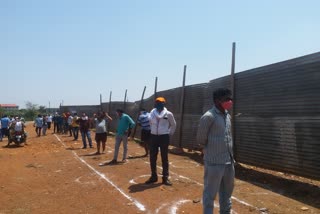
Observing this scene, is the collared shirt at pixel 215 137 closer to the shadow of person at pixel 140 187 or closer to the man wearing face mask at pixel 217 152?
the man wearing face mask at pixel 217 152

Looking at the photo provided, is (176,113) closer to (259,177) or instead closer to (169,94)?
(169,94)

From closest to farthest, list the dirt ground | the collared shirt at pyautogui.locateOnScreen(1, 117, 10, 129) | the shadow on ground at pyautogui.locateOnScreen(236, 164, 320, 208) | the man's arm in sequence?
the man's arm → the dirt ground → the shadow on ground at pyautogui.locateOnScreen(236, 164, 320, 208) → the collared shirt at pyautogui.locateOnScreen(1, 117, 10, 129)

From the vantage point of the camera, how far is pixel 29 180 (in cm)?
1108

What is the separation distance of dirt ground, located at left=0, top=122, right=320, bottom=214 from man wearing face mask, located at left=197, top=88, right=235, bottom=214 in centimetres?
142

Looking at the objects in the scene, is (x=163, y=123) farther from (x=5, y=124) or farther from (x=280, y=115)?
(x=5, y=124)

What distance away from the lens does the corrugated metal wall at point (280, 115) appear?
28.3 feet

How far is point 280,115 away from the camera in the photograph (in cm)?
969

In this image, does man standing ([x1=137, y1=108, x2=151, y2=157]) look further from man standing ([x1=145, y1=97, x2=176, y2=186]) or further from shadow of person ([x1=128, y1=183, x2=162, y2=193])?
shadow of person ([x1=128, y1=183, x2=162, y2=193])

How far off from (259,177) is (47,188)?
16.9 feet

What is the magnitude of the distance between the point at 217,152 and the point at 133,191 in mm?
3595

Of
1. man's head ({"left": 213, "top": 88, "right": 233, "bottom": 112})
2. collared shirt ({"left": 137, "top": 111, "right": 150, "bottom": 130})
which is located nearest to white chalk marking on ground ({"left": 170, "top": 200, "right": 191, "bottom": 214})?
man's head ({"left": 213, "top": 88, "right": 233, "bottom": 112})

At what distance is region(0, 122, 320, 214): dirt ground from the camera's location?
24.8ft

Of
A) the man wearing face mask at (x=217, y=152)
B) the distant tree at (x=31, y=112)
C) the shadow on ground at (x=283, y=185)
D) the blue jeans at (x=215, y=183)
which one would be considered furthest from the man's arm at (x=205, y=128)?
the distant tree at (x=31, y=112)

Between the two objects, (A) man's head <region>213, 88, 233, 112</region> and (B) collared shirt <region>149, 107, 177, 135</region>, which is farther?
(B) collared shirt <region>149, 107, 177, 135</region>
